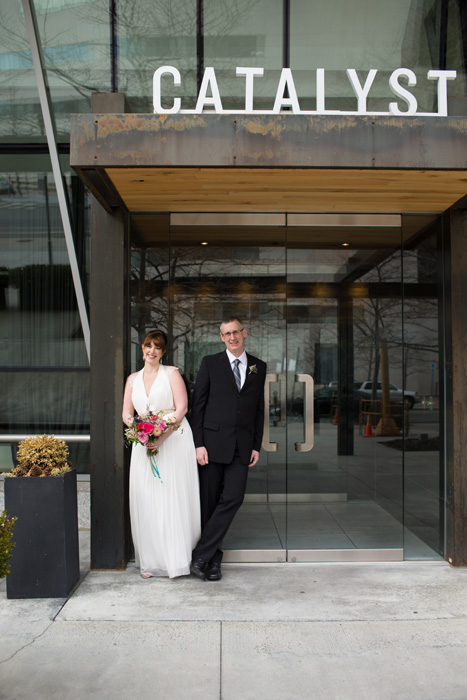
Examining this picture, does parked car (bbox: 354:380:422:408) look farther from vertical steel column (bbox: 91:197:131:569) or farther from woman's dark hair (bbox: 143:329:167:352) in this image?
vertical steel column (bbox: 91:197:131:569)

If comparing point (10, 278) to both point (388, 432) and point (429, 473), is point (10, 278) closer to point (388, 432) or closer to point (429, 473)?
point (388, 432)

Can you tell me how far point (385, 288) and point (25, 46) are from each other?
593 centimetres

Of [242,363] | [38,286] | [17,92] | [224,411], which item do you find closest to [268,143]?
[242,363]

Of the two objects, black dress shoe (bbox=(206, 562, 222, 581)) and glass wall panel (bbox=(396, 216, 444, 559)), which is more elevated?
glass wall panel (bbox=(396, 216, 444, 559))

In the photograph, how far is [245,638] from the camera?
4.11 m

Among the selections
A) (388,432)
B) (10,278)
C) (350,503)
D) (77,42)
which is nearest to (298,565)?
(350,503)

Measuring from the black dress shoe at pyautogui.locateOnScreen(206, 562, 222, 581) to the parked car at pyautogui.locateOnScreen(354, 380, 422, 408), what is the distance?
237 cm

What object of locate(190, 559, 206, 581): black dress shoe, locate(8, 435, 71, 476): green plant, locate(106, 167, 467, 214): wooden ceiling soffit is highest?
locate(106, 167, 467, 214): wooden ceiling soffit

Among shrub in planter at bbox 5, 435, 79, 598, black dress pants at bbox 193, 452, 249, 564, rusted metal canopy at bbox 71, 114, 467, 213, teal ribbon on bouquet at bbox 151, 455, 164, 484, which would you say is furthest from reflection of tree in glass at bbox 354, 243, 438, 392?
shrub in planter at bbox 5, 435, 79, 598

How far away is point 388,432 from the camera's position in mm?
6535

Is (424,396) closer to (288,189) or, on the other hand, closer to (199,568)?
(288,189)

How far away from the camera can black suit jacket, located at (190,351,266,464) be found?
546 cm

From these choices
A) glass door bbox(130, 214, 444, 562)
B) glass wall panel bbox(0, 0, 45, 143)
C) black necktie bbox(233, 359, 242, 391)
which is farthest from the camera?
glass wall panel bbox(0, 0, 45, 143)

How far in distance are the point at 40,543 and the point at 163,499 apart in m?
1.03
